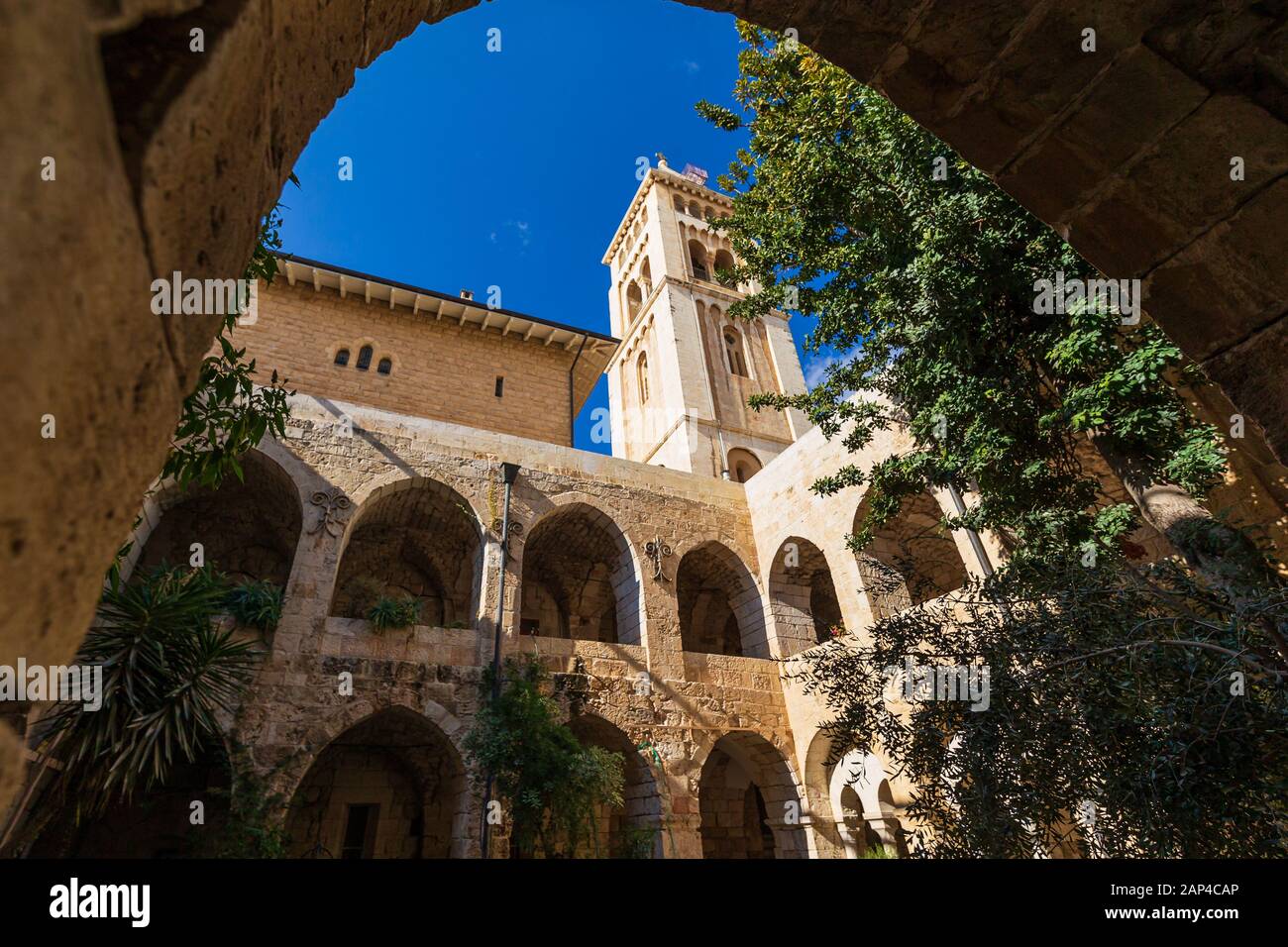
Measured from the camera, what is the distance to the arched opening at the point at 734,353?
81.1 ft

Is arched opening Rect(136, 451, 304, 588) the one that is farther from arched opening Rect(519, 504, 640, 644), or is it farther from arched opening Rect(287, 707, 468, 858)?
arched opening Rect(519, 504, 640, 644)

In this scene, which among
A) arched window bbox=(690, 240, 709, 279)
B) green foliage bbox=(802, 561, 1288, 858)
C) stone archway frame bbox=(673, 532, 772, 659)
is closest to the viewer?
green foliage bbox=(802, 561, 1288, 858)

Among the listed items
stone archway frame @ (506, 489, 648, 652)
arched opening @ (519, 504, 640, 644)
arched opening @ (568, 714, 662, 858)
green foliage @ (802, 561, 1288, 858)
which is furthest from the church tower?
green foliage @ (802, 561, 1288, 858)

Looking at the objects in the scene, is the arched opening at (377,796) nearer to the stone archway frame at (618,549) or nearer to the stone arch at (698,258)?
the stone archway frame at (618,549)

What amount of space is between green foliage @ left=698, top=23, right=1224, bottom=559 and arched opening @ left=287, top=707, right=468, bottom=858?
8.11 metres

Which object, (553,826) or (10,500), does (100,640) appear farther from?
(10,500)

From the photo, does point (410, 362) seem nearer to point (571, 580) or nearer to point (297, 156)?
point (571, 580)

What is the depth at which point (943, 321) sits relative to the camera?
6645 mm

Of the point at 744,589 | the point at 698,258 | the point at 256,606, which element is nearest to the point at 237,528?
the point at 256,606

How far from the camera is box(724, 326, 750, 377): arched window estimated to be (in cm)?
2478

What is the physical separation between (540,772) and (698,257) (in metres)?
24.4

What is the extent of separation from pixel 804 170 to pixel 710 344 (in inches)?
678
